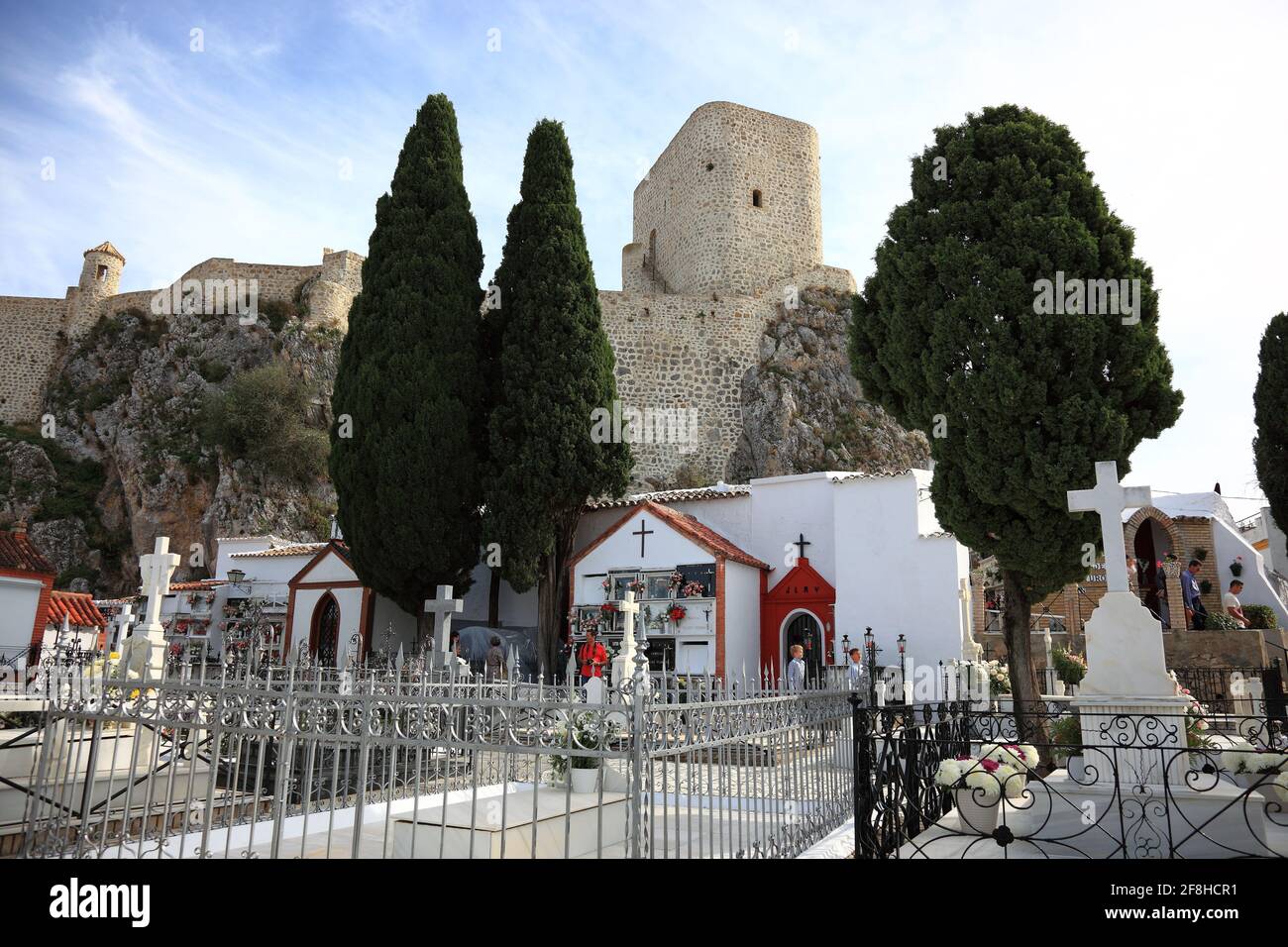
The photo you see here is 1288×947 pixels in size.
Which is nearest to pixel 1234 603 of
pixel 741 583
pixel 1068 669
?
pixel 1068 669

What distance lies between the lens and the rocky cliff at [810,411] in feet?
111

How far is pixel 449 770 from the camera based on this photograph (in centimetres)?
604

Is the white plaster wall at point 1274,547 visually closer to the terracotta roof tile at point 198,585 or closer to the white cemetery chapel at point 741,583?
the white cemetery chapel at point 741,583

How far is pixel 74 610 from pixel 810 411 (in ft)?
87.5

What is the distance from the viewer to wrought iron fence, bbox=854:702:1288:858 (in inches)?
208

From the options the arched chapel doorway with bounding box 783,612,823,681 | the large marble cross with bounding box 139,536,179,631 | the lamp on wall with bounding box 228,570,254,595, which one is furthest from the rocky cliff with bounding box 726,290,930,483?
the large marble cross with bounding box 139,536,179,631

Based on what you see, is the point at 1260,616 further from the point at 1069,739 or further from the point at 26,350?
the point at 26,350

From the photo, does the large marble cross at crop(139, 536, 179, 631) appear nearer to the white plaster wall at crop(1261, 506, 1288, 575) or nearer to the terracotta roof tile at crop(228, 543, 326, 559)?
the terracotta roof tile at crop(228, 543, 326, 559)

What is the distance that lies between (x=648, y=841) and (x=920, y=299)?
35.9ft

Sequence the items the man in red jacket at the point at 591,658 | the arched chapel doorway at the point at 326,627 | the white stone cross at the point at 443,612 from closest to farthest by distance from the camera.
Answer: the man in red jacket at the point at 591,658, the white stone cross at the point at 443,612, the arched chapel doorway at the point at 326,627

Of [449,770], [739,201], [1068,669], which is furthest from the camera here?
[739,201]

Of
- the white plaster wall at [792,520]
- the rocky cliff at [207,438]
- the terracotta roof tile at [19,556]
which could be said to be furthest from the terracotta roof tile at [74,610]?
the white plaster wall at [792,520]

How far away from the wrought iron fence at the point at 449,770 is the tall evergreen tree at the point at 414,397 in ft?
42.3
